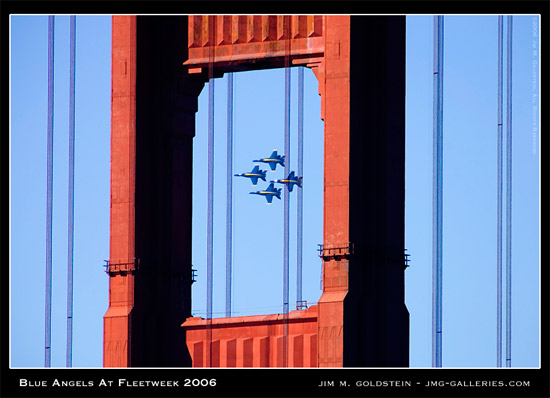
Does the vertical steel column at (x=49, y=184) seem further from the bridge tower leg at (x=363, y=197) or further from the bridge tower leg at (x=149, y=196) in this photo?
the bridge tower leg at (x=363, y=197)

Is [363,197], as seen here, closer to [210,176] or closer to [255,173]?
[210,176]

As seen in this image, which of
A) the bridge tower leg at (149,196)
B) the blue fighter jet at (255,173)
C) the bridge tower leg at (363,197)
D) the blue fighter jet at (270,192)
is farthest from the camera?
the blue fighter jet at (255,173)

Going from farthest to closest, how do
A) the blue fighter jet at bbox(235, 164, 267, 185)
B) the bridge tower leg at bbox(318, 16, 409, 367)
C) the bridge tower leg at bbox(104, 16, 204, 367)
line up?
the blue fighter jet at bbox(235, 164, 267, 185), the bridge tower leg at bbox(104, 16, 204, 367), the bridge tower leg at bbox(318, 16, 409, 367)

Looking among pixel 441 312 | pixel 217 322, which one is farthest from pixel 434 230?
pixel 217 322

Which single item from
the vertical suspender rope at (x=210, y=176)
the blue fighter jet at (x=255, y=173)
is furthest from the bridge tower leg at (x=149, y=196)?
the blue fighter jet at (x=255, y=173)

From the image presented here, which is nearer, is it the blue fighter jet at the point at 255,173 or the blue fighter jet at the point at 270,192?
the blue fighter jet at the point at 270,192

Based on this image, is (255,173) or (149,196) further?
→ (255,173)

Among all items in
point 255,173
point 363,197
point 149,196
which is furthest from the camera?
point 255,173

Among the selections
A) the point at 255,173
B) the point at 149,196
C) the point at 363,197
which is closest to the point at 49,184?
the point at 149,196

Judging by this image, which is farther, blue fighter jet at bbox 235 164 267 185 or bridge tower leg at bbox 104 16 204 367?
blue fighter jet at bbox 235 164 267 185

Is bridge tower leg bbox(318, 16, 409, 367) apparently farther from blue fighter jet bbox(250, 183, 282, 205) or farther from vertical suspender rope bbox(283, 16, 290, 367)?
blue fighter jet bbox(250, 183, 282, 205)

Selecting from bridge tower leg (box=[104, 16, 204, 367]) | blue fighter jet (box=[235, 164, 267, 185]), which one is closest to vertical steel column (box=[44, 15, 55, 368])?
bridge tower leg (box=[104, 16, 204, 367])

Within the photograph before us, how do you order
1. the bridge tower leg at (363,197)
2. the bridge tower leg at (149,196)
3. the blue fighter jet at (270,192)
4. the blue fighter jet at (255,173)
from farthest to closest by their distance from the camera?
the blue fighter jet at (255,173) < the blue fighter jet at (270,192) < the bridge tower leg at (149,196) < the bridge tower leg at (363,197)
